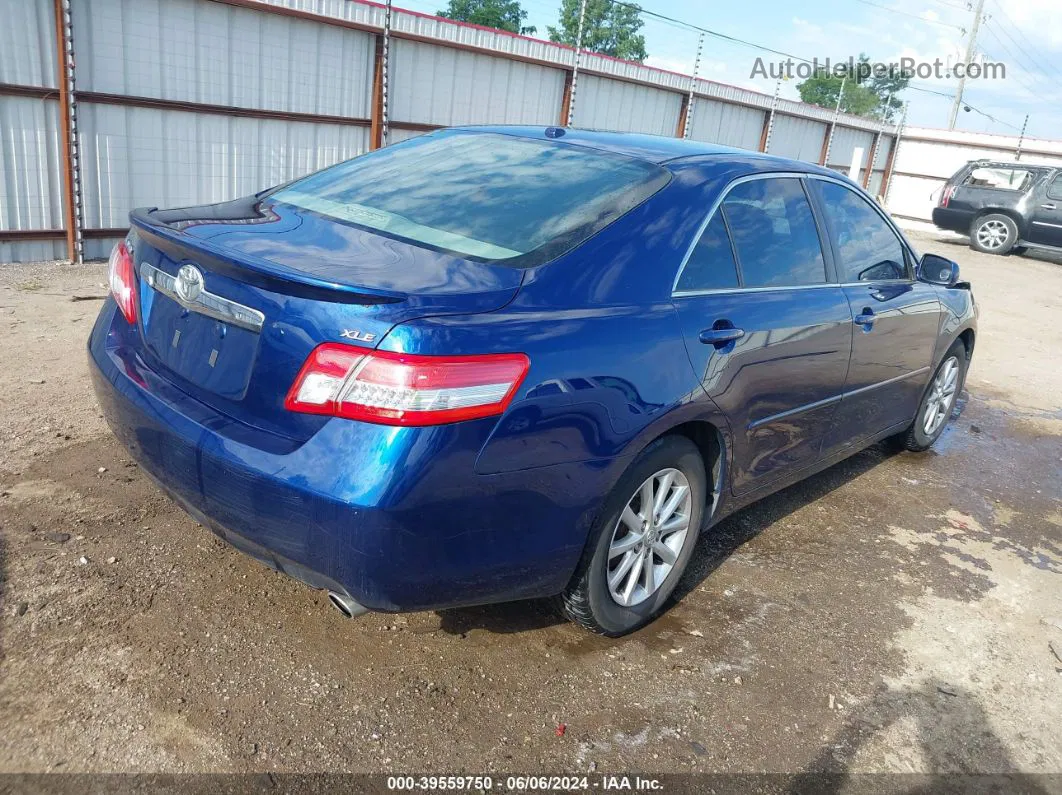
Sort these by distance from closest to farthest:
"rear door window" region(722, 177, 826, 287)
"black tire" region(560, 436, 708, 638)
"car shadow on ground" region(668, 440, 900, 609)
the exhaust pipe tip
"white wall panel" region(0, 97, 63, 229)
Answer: the exhaust pipe tip, "black tire" region(560, 436, 708, 638), "rear door window" region(722, 177, 826, 287), "car shadow on ground" region(668, 440, 900, 609), "white wall panel" region(0, 97, 63, 229)

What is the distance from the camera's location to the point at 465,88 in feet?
38.6

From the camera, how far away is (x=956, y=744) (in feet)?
8.83

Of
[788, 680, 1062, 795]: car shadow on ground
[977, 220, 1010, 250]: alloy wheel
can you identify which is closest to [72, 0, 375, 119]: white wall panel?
[788, 680, 1062, 795]: car shadow on ground

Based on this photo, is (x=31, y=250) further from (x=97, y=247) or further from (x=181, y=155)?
(x=181, y=155)

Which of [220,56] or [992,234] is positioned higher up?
[220,56]

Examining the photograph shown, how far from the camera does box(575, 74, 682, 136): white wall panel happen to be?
13.5 meters

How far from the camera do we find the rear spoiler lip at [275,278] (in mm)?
2180

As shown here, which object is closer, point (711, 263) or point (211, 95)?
point (711, 263)

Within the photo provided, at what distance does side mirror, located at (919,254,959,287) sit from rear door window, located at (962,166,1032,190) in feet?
48.7

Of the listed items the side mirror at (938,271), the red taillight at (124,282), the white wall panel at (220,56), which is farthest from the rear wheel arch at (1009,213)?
the red taillight at (124,282)

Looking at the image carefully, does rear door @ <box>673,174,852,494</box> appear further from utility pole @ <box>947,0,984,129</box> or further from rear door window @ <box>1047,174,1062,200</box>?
utility pole @ <box>947,0,984,129</box>

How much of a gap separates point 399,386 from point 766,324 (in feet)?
5.43

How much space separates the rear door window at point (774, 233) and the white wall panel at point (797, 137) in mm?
16118

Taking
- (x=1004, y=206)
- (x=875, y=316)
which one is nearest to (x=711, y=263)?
(x=875, y=316)
